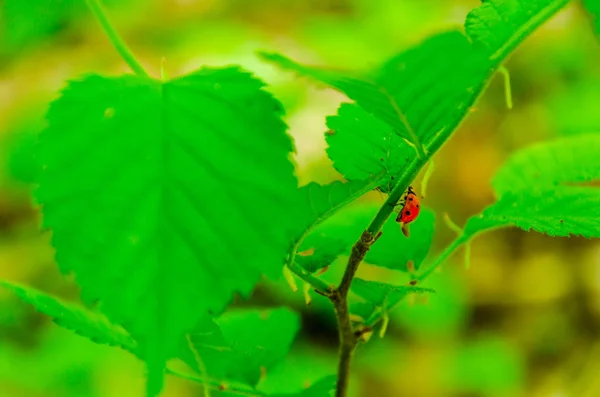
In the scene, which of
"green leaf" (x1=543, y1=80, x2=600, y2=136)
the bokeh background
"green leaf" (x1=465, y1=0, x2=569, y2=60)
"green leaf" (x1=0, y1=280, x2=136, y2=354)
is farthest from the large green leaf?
"green leaf" (x1=543, y1=80, x2=600, y2=136)

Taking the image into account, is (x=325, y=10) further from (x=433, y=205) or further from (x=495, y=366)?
(x=495, y=366)

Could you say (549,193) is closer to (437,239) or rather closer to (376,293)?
(376,293)

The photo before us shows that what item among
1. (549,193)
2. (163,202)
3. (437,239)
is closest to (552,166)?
(549,193)

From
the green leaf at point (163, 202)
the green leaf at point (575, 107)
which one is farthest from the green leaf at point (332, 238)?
the green leaf at point (575, 107)

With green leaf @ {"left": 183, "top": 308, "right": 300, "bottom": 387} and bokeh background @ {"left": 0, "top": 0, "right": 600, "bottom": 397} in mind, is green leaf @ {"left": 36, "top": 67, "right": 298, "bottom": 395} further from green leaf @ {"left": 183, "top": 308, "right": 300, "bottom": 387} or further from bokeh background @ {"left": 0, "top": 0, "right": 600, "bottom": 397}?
bokeh background @ {"left": 0, "top": 0, "right": 600, "bottom": 397}

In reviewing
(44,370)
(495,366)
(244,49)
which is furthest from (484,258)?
(44,370)
